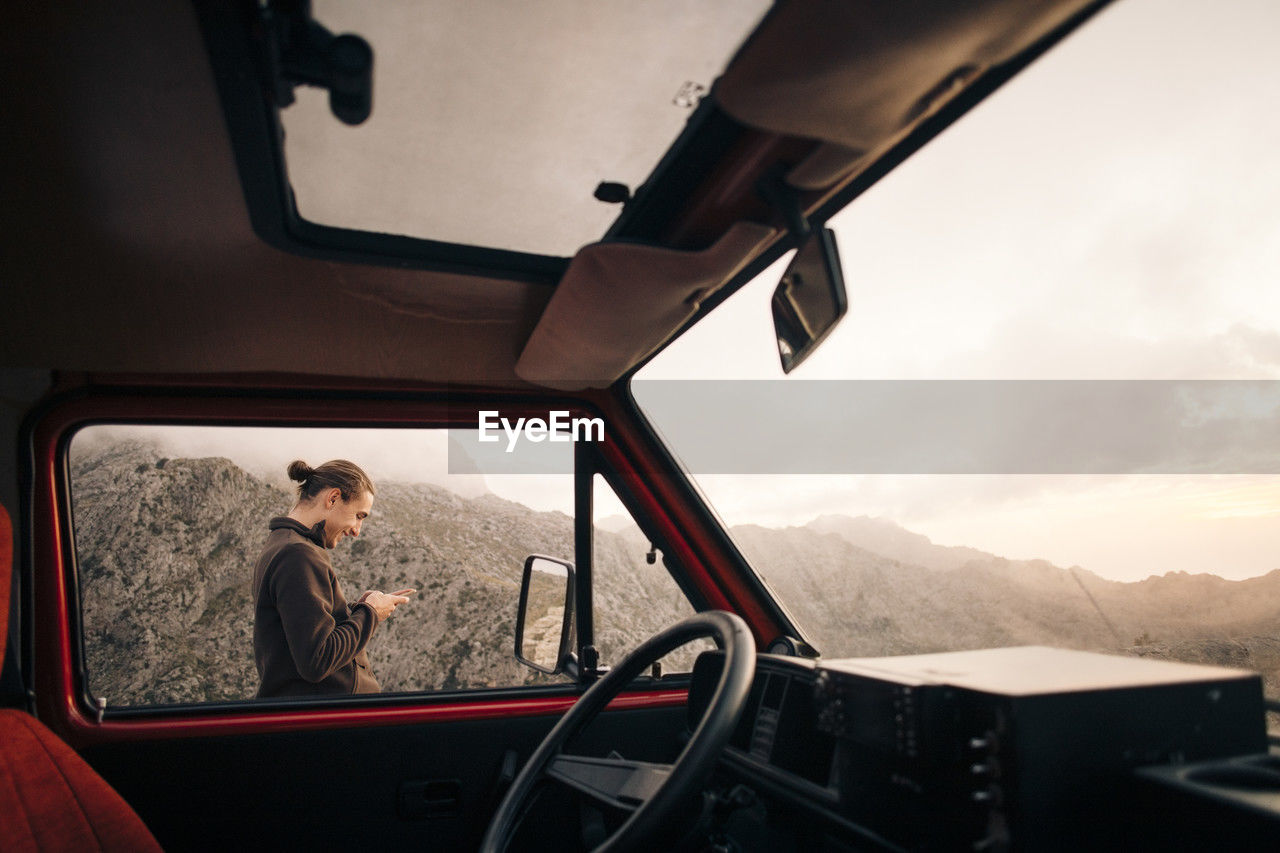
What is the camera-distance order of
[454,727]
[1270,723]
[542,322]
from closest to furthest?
[1270,723]
[542,322]
[454,727]

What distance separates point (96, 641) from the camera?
Result: 2.05 m

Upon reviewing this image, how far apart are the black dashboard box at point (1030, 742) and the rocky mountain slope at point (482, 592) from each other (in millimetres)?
115

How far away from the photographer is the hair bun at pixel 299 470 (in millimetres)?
2379

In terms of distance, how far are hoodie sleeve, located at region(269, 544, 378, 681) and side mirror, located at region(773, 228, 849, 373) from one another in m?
1.54

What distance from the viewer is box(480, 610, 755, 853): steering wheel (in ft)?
3.31

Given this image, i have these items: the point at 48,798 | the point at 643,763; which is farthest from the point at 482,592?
the point at 643,763

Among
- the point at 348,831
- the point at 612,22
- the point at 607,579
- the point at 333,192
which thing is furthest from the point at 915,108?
the point at 348,831

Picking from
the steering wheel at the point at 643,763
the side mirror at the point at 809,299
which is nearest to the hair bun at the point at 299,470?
the steering wheel at the point at 643,763

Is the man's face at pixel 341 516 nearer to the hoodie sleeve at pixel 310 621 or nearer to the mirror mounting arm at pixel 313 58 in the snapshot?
the hoodie sleeve at pixel 310 621

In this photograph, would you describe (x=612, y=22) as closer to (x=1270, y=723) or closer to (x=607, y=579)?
(x=1270, y=723)

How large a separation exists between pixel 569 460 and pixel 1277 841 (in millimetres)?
1820

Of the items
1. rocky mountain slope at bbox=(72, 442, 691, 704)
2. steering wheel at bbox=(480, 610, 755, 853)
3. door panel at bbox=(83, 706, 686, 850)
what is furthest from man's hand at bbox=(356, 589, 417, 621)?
steering wheel at bbox=(480, 610, 755, 853)

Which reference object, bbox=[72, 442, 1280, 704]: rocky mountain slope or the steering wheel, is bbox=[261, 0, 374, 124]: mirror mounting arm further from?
bbox=[72, 442, 1280, 704]: rocky mountain slope

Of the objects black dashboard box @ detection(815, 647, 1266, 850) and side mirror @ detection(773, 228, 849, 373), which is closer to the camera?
black dashboard box @ detection(815, 647, 1266, 850)
